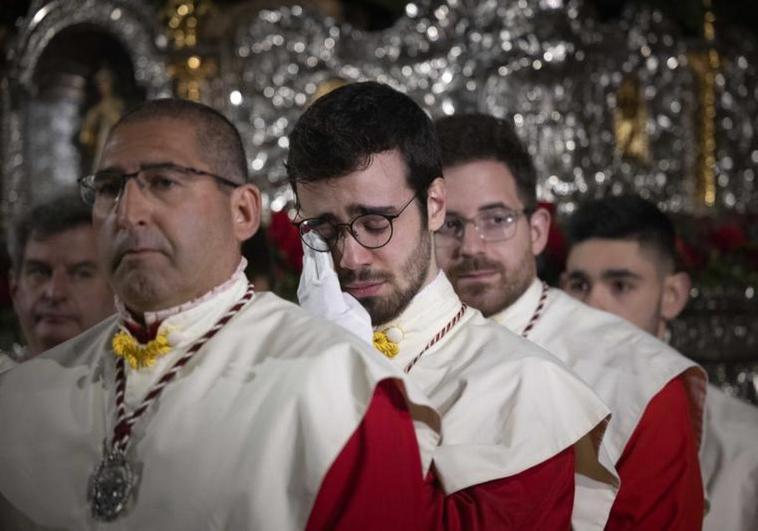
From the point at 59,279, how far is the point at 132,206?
68.9 inches

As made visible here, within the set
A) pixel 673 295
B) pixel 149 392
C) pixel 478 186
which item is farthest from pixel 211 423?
pixel 673 295

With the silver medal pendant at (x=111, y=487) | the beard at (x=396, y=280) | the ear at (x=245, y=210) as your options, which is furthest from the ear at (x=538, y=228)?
the silver medal pendant at (x=111, y=487)

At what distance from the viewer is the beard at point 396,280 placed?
2.96 meters

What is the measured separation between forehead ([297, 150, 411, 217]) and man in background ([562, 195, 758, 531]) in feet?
6.41

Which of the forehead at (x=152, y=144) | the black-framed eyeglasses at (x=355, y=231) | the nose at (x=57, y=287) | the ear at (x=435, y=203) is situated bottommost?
the nose at (x=57, y=287)

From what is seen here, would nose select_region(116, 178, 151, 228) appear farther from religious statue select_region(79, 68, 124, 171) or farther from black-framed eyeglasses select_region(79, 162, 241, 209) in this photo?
religious statue select_region(79, 68, 124, 171)

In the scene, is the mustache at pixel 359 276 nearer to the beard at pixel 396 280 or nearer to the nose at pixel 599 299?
the beard at pixel 396 280

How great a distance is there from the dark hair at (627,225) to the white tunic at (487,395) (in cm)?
176

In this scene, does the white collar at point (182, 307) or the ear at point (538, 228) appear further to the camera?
the ear at point (538, 228)

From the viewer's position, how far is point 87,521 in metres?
2.64

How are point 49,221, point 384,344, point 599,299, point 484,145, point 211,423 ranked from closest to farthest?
1. point 211,423
2. point 384,344
3. point 484,145
4. point 49,221
5. point 599,299

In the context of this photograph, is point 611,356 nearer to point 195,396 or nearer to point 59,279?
point 195,396

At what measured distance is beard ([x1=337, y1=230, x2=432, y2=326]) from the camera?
2957 millimetres

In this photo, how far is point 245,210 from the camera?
2898mm
